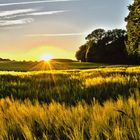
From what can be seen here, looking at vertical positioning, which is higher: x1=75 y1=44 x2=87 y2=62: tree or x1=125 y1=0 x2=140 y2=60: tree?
x1=125 y1=0 x2=140 y2=60: tree

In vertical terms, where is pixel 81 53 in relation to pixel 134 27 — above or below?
below

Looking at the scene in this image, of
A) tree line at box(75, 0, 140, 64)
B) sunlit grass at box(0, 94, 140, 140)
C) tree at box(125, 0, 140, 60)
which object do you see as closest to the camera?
sunlit grass at box(0, 94, 140, 140)

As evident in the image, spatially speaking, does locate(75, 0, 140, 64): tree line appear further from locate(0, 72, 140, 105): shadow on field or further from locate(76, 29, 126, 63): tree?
locate(0, 72, 140, 105): shadow on field

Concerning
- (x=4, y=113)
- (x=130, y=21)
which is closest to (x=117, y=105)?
(x=4, y=113)

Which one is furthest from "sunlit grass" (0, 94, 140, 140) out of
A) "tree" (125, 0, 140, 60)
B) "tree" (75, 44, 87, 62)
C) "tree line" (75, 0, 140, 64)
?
"tree" (75, 44, 87, 62)

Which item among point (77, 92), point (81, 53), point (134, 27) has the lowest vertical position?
point (77, 92)

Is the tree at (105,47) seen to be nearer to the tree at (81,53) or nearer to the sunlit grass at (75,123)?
the tree at (81,53)

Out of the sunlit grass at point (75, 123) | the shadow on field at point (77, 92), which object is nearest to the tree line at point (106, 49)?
the shadow on field at point (77, 92)

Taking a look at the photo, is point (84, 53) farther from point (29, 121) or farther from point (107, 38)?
point (29, 121)

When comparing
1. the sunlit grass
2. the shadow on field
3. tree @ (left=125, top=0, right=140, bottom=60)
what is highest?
tree @ (left=125, top=0, right=140, bottom=60)

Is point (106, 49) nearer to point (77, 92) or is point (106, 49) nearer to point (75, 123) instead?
point (77, 92)

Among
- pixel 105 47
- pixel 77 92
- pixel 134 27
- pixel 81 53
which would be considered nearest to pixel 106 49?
pixel 105 47

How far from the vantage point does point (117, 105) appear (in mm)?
4246

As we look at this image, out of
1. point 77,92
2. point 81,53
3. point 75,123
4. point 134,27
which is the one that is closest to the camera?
point 75,123
